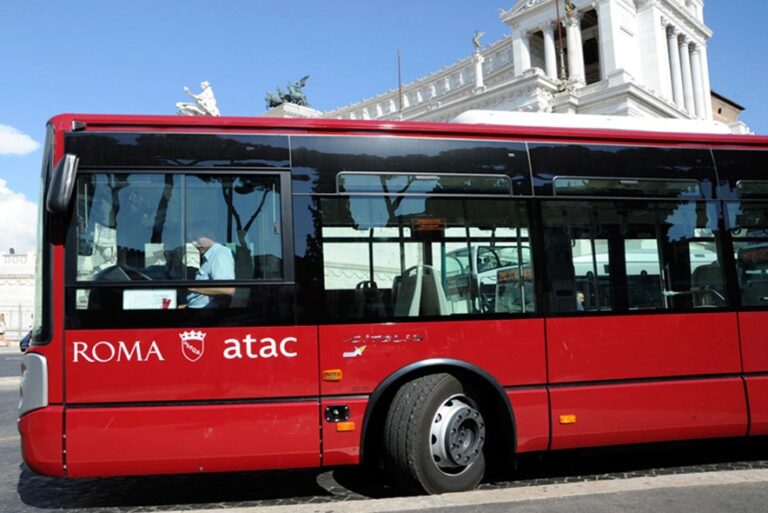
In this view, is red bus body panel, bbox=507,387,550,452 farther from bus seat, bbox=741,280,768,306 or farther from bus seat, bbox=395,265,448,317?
bus seat, bbox=741,280,768,306

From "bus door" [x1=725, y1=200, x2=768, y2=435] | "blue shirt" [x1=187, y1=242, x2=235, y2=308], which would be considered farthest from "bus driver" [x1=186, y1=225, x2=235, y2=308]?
"bus door" [x1=725, y1=200, x2=768, y2=435]

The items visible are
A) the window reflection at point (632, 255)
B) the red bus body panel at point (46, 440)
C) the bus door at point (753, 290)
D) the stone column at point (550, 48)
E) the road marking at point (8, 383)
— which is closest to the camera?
the red bus body panel at point (46, 440)

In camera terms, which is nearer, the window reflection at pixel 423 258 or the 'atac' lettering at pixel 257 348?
the 'atac' lettering at pixel 257 348

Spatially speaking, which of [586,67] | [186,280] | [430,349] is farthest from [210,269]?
[586,67]

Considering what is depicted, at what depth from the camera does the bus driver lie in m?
4.07

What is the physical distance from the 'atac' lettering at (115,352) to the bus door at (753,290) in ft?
14.4

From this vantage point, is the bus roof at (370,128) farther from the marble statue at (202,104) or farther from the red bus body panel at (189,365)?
the marble statue at (202,104)

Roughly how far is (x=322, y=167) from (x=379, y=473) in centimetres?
249

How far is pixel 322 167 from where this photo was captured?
4383 mm

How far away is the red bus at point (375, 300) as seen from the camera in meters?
3.96

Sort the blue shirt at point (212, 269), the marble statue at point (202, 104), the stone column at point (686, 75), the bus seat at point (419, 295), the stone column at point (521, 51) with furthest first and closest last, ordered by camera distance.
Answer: the stone column at point (686, 75) < the stone column at point (521, 51) < the marble statue at point (202, 104) < the bus seat at point (419, 295) < the blue shirt at point (212, 269)

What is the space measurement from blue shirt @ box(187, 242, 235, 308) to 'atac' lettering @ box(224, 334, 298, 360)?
0.30 metres

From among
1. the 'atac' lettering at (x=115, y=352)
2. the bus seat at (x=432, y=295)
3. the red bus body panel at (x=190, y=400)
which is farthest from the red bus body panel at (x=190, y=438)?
the bus seat at (x=432, y=295)

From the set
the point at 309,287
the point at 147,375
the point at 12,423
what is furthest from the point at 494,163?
the point at 12,423
